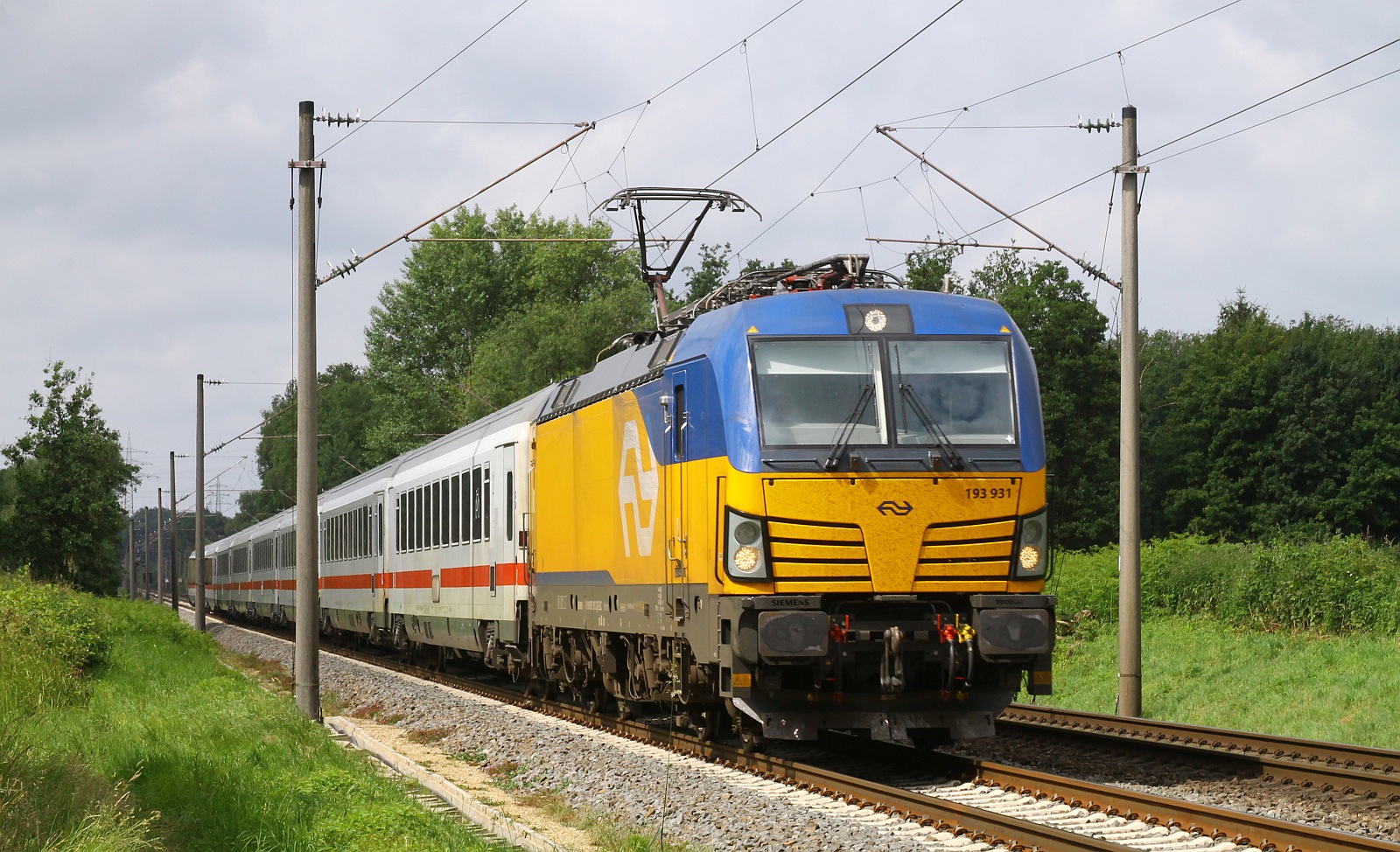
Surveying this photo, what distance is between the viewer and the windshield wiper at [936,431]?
11031mm

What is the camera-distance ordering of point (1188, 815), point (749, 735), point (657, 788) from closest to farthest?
point (1188, 815), point (657, 788), point (749, 735)

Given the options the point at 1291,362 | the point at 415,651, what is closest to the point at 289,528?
the point at 415,651

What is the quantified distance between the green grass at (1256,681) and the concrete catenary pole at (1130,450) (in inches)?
65.7

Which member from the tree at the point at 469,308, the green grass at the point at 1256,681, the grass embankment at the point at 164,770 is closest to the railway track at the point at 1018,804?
the grass embankment at the point at 164,770

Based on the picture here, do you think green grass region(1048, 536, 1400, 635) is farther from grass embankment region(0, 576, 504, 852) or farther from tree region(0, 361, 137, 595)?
tree region(0, 361, 137, 595)

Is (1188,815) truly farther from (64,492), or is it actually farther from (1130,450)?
(64,492)

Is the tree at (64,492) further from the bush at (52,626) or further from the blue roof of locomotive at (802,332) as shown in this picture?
the blue roof of locomotive at (802,332)

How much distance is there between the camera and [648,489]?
12977 millimetres

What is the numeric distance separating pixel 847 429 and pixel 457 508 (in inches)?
480

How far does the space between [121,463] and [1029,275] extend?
34255 millimetres

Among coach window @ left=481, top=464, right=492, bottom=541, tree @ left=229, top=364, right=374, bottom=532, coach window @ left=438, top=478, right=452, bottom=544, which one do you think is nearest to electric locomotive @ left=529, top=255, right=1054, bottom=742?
coach window @ left=481, top=464, right=492, bottom=541

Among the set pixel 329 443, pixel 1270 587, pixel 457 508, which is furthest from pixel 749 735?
pixel 329 443

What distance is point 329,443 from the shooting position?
364ft

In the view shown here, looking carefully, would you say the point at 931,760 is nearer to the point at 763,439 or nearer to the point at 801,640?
the point at 801,640
